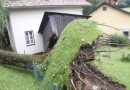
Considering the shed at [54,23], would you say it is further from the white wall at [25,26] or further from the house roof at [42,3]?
the house roof at [42,3]

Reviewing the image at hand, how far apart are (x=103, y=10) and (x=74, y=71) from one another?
19980mm

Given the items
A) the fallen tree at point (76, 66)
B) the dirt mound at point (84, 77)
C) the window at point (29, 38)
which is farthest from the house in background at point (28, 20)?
the dirt mound at point (84, 77)

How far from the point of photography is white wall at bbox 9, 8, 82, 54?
1742cm

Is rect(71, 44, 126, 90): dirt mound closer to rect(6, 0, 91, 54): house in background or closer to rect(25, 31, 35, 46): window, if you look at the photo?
rect(6, 0, 91, 54): house in background

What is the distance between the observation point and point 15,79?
11.4 m

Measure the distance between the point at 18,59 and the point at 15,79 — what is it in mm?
1264

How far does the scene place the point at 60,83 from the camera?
756 centimetres

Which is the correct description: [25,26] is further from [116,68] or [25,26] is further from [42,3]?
[116,68]

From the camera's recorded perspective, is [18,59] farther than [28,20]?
No

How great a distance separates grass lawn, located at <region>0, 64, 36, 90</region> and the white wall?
509 cm

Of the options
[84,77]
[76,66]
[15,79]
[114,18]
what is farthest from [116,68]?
[114,18]

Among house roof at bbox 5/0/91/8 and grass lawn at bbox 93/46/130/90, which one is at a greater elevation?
house roof at bbox 5/0/91/8

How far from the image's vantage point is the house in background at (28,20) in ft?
56.6

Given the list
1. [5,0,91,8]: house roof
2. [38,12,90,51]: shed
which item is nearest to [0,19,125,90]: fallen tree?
[38,12,90,51]: shed
